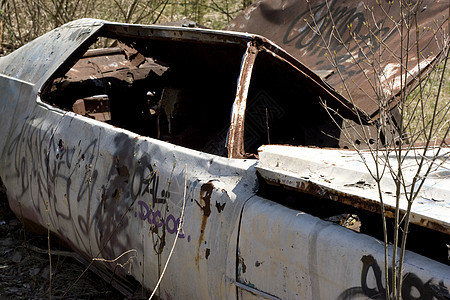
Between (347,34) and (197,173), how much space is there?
288 cm

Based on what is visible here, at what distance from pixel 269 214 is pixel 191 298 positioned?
0.63 meters

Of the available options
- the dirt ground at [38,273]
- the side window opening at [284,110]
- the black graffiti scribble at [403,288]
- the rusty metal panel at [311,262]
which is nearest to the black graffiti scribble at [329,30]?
the side window opening at [284,110]

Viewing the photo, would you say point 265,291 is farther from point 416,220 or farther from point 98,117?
point 98,117

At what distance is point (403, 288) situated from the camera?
69.8 inches

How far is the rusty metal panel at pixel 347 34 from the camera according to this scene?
4242 millimetres

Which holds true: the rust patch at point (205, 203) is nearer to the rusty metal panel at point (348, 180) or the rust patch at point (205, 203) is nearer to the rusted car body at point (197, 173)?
the rusted car body at point (197, 173)

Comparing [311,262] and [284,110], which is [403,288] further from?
[284,110]

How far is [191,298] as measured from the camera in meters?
2.52

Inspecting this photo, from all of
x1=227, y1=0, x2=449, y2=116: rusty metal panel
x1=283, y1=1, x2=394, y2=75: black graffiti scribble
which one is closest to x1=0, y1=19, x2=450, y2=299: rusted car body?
x1=227, y1=0, x2=449, y2=116: rusty metal panel

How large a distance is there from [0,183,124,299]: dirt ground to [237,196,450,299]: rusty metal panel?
1.28m

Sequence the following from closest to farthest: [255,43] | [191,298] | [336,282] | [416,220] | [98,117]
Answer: [416,220]
[336,282]
[191,298]
[255,43]
[98,117]

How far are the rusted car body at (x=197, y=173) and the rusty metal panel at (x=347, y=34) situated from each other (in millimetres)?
845

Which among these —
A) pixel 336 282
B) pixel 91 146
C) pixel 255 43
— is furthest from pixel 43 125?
pixel 336 282

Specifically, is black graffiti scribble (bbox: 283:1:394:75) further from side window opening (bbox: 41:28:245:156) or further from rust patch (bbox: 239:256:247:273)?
rust patch (bbox: 239:256:247:273)
